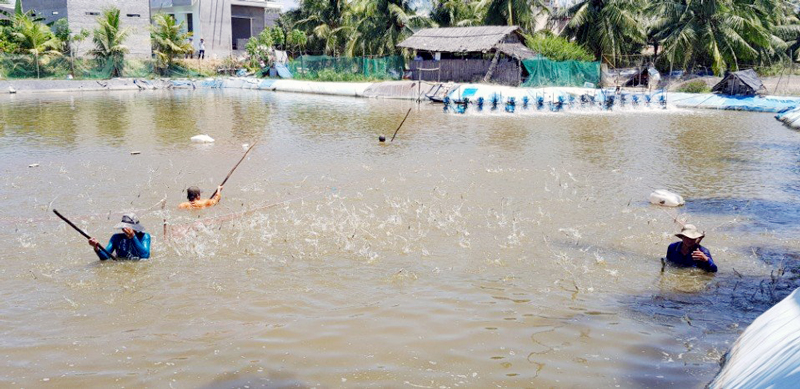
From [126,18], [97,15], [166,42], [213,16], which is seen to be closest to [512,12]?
[166,42]

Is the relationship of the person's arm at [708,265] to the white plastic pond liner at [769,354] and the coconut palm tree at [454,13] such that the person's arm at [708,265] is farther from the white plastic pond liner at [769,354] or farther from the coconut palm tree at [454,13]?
the coconut palm tree at [454,13]

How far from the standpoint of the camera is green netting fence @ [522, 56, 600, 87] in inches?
1446

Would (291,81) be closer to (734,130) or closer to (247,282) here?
(734,130)

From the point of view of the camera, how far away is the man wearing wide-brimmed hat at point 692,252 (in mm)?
8117

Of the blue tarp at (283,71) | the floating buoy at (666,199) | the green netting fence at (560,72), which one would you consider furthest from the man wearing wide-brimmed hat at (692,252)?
the blue tarp at (283,71)

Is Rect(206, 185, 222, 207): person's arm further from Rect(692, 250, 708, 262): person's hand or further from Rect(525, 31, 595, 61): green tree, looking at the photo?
Rect(525, 31, 595, 61): green tree

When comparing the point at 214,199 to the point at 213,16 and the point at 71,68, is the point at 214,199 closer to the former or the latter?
the point at 71,68

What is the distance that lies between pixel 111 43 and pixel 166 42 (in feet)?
12.7

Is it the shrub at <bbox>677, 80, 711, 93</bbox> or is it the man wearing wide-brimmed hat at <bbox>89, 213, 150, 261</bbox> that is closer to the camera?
the man wearing wide-brimmed hat at <bbox>89, 213, 150, 261</bbox>

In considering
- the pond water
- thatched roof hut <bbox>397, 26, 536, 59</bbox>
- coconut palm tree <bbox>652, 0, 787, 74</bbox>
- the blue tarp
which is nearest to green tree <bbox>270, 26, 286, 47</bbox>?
the blue tarp

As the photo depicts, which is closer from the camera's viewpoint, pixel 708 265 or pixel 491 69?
pixel 708 265

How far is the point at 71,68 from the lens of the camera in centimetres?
4612

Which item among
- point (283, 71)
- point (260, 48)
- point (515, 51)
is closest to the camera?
point (515, 51)

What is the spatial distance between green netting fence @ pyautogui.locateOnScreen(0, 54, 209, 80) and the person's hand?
46.7 meters
